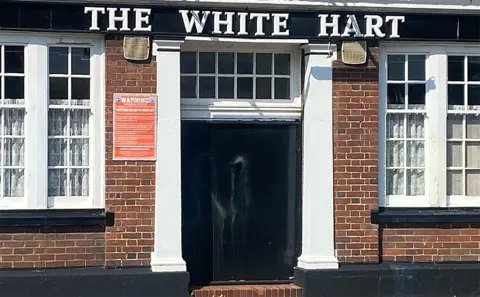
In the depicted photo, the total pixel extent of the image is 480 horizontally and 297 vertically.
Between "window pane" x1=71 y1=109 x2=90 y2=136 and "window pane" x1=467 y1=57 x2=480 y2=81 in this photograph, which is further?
"window pane" x1=467 y1=57 x2=480 y2=81

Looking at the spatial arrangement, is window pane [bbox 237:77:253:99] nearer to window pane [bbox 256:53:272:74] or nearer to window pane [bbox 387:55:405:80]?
window pane [bbox 256:53:272:74]

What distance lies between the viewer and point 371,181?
35.2ft

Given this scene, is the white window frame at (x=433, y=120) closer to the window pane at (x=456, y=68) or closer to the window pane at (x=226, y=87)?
the window pane at (x=456, y=68)

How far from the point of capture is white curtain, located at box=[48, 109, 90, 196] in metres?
10.3

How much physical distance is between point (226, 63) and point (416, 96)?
8.19ft

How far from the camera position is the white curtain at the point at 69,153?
10.3 m

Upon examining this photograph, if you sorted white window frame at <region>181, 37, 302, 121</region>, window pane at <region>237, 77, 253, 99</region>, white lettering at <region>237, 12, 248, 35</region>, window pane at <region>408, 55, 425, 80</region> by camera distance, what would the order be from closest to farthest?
white lettering at <region>237, 12, 248, 35</region> → white window frame at <region>181, 37, 302, 121</region> → window pane at <region>237, 77, 253, 99</region> → window pane at <region>408, 55, 425, 80</region>

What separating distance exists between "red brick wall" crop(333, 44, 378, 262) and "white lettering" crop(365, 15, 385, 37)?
34cm

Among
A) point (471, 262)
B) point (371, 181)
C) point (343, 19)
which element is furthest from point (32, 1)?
point (471, 262)

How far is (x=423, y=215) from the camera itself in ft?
35.5

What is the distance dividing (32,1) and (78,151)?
6.12 feet

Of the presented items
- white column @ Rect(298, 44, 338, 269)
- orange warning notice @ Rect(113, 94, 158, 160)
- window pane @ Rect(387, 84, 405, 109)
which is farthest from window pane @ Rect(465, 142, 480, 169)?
orange warning notice @ Rect(113, 94, 158, 160)

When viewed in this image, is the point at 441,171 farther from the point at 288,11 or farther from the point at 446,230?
the point at 288,11

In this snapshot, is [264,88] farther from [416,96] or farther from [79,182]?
[79,182]
